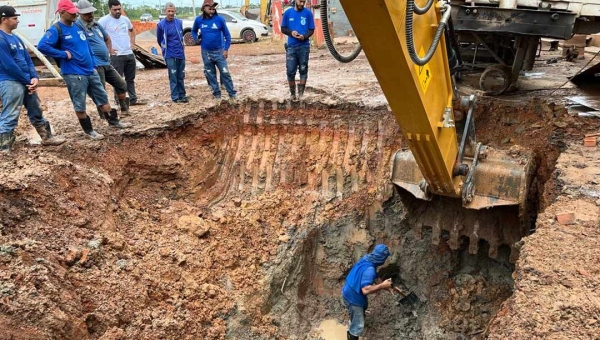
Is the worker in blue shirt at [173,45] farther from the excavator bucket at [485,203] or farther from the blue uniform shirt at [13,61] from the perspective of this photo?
the excavator bucket at [485,203]

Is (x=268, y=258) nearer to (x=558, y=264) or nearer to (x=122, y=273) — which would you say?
(x=122, y=273)

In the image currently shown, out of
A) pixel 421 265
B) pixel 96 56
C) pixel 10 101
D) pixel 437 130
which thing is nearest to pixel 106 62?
pixel 96 56

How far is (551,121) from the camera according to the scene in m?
5.39

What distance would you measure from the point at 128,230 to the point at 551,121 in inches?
196

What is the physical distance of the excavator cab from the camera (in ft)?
7.80

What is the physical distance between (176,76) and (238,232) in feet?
10.2

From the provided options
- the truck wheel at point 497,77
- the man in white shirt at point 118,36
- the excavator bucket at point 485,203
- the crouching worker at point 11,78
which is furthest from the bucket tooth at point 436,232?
the man in white shirt at point 118,36

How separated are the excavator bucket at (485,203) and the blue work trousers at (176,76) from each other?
4065 millimetres

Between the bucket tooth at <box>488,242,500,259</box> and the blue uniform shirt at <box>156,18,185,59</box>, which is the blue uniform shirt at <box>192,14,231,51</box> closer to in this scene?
the blue uniform shirt at <box>156,18,185,59</box>

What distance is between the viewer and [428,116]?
3.14m

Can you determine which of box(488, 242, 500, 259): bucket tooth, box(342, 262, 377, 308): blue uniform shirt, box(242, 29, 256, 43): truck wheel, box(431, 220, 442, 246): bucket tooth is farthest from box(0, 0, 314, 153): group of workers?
box(242, 29, 256, 43): truck wheel

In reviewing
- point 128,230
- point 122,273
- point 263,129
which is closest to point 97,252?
point 122,273

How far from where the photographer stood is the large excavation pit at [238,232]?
12.5ft

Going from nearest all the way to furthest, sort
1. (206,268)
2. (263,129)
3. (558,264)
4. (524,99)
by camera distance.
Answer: (558,264) → (206,268) → (524,99) → (263,129)
